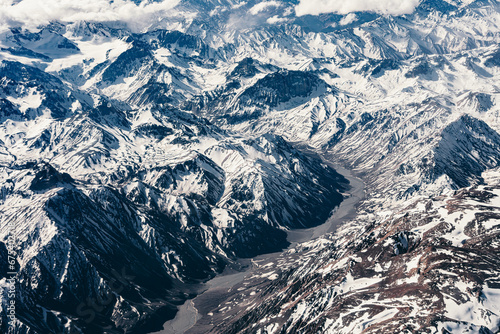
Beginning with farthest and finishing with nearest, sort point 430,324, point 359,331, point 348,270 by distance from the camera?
point 348,270, point 359,331, point 430,324

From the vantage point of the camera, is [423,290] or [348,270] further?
[348,270]

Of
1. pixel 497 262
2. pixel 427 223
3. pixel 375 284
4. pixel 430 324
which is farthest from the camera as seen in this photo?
pixel 427 223

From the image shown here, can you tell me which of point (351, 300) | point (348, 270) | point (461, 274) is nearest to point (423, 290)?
point (461, 274)

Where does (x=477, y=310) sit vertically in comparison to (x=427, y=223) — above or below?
below

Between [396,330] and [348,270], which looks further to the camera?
[348,270]

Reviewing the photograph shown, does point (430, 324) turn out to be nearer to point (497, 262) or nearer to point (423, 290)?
point (423, 290)

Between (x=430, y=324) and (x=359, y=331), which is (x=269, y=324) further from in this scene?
(x=430, y=324)

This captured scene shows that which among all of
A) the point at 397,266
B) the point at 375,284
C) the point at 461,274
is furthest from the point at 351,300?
the point at 461,274

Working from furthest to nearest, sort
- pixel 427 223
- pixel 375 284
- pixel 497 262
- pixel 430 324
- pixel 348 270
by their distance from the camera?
1. pixel 427 223
2. pixel 348 270
3. pixel 375 284
4. pixel 497 262
5. pixel 430 324

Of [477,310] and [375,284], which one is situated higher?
[375,284]
